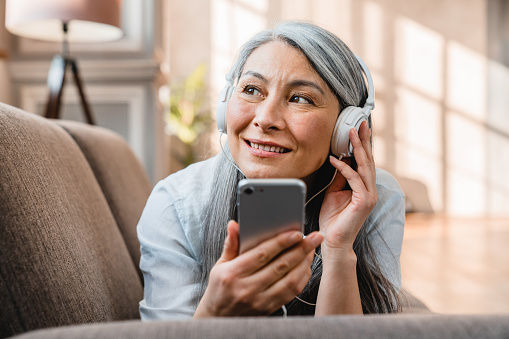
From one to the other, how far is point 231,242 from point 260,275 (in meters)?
0.06

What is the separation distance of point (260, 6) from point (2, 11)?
4.81 meters

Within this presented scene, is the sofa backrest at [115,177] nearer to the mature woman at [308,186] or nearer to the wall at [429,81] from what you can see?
the mature woman at [308,186]

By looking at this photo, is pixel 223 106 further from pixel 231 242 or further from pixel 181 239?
pixel 231 242

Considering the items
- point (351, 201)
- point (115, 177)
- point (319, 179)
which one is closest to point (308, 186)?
point (319, 179)

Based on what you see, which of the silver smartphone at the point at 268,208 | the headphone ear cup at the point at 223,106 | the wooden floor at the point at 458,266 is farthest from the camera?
the wooden floor at the point at 458,266

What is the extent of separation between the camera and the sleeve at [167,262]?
3.12 ft

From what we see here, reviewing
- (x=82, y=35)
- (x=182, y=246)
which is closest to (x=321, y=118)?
(x=182, y=246)

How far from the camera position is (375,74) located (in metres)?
7.27

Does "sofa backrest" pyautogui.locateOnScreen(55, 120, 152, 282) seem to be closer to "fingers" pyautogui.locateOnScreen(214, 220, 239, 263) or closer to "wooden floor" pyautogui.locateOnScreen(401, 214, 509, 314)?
"fingers" pyautogui.locateOnScreen(214, 220, 239, 263)

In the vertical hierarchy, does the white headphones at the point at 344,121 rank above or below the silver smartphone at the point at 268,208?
above

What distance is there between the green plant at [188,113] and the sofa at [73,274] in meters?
4.89

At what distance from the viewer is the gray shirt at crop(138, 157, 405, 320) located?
965mm

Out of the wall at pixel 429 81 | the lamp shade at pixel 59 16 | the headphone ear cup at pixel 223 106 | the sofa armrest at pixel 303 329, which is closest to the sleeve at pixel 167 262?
the headphone ear cup at pixel 223 106

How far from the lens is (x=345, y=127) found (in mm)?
934
